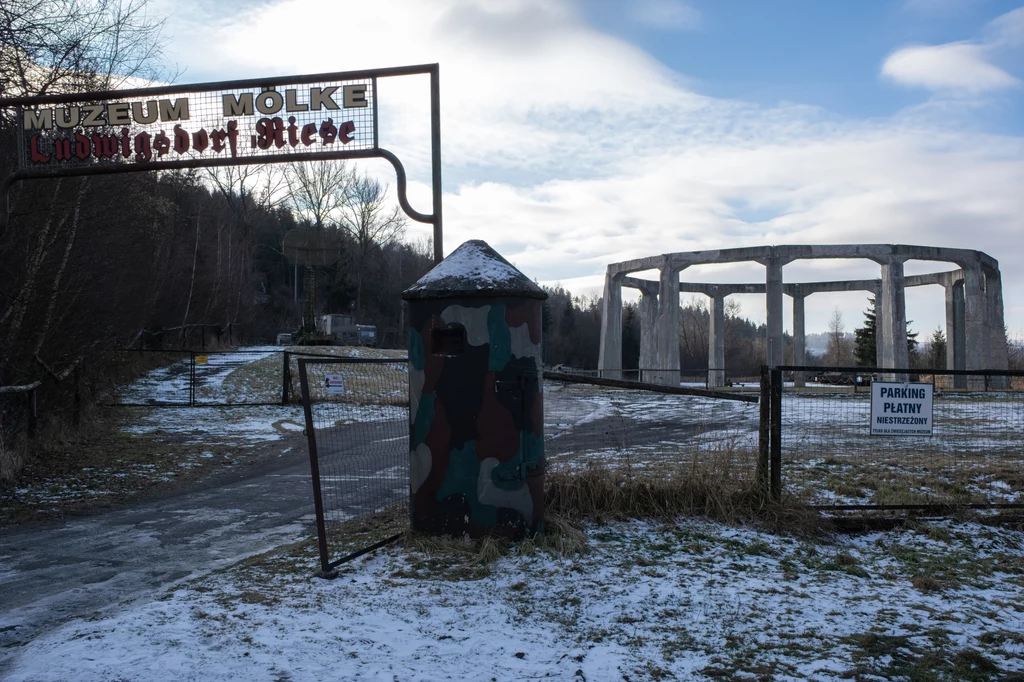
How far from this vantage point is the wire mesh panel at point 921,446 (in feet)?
25.3

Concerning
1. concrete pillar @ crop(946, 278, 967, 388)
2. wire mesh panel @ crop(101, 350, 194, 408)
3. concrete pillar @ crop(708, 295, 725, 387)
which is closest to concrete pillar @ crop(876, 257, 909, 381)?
concrete pillar @ crop(946, 278, 967, 388)

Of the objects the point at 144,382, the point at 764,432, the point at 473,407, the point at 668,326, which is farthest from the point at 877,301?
the point at 473,407

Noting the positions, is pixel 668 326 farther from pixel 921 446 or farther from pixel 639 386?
pixel 639 386

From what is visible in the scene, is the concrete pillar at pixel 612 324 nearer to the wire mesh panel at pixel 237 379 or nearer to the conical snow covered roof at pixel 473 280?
the wire mesh panel at pixel 237 379

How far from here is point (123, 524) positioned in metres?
7.80

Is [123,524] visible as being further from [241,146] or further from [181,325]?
[181,325]

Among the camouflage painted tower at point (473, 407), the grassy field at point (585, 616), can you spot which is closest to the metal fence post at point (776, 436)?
the grassy field at point (585, 616)

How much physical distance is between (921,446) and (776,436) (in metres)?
1.84

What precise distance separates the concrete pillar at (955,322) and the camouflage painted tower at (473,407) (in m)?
37.1

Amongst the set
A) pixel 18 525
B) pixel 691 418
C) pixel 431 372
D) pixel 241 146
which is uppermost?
pixel 241 146

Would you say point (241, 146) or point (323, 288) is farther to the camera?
point (323, 288)

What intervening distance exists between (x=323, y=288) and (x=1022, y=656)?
2238 inches

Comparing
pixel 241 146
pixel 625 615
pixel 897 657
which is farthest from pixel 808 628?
pixel 241 146

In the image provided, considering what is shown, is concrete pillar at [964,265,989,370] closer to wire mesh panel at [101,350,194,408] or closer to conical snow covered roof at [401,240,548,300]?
wire mesh panel at [101,350,194,408]
